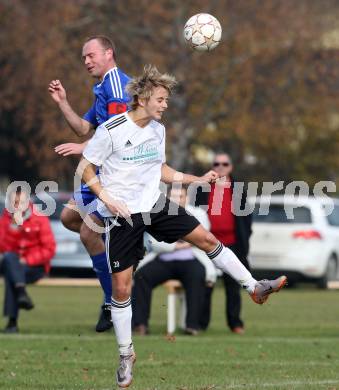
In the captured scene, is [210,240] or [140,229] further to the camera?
[210,240]

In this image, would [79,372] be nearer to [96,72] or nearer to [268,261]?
[96,72]

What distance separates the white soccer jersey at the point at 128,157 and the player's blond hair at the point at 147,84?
0.19m

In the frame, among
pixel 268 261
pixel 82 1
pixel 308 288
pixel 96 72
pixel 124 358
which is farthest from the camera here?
pixel 82 1

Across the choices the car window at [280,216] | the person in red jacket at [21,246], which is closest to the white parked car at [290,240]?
the car window at [280,216]

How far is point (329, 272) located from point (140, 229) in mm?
15649

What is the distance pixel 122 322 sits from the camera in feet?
32.5

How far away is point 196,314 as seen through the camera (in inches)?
616

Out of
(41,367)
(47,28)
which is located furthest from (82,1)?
(41,367)

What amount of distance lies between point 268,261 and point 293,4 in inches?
538

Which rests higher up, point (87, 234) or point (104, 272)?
point (87, 234)

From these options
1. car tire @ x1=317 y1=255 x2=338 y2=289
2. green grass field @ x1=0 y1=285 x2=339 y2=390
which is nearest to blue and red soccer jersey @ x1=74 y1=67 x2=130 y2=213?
green grass field @ x1=0 y1=285 x2=339 y2=390

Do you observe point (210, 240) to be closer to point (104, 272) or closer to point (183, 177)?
point (183, 177)

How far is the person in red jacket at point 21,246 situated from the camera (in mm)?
15555

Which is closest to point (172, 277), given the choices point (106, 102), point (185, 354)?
point (185, 354)
